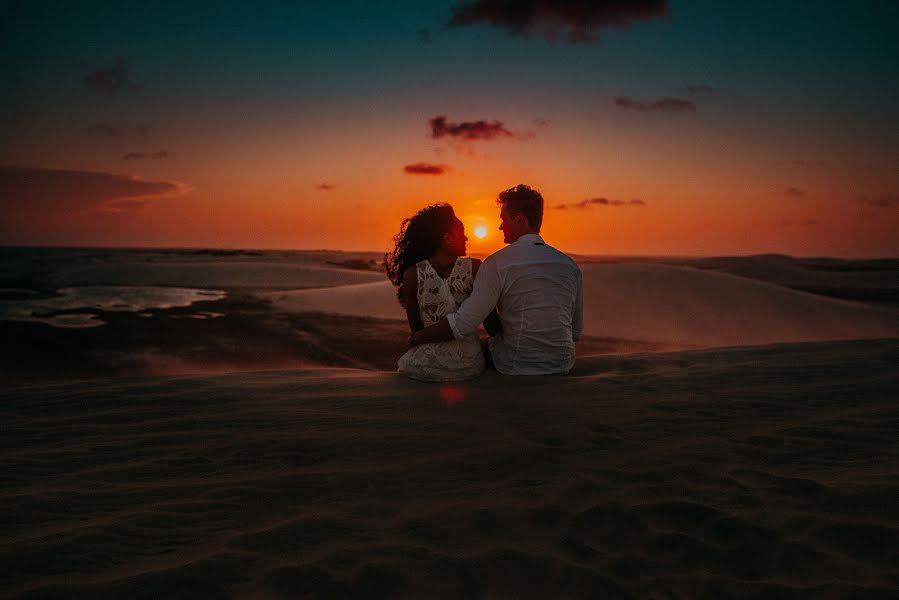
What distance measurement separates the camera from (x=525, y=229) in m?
4.50

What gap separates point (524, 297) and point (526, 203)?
75cm

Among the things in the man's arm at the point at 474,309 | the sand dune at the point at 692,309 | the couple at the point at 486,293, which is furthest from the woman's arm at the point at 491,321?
the sand dune at the point at 692,309

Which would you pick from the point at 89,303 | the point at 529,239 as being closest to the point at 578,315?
the point at 529,239

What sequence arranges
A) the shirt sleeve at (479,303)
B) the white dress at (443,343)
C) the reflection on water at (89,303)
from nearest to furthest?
the shirt sleeve at (479,303), the white dress at (443,343), the reflection on water at (89,303)

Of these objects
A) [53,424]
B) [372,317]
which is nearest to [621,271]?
[372,317]

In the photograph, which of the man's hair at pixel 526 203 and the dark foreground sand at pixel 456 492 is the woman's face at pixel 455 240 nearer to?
the man's hair at pixel 526 203

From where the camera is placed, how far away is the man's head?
4480 millimetres

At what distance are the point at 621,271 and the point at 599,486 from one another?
15085mm

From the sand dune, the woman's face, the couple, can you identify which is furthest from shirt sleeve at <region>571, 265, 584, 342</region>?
the sand dune

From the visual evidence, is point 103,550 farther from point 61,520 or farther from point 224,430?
point 224,430

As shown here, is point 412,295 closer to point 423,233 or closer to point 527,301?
point 423,233

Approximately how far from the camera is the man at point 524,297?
4316mm

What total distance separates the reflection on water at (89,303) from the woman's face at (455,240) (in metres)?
10.8

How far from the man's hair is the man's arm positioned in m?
0.49
